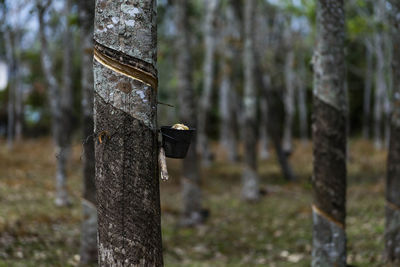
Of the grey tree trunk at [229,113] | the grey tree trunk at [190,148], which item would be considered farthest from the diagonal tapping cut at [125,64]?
the grey tree trunk at [229,113]

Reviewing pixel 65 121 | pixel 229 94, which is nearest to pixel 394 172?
pixel 65 121

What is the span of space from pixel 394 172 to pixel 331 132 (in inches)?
63.9

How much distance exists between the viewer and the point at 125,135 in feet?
8.93

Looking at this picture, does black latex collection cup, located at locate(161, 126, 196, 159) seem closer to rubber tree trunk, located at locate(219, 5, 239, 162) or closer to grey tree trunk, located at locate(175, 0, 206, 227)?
grey tree trunk, located at locate(175, 0, 206, 227)

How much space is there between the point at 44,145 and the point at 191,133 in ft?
77.7

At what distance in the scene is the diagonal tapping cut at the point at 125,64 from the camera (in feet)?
8.99

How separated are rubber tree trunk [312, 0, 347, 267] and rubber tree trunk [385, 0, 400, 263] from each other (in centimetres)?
126

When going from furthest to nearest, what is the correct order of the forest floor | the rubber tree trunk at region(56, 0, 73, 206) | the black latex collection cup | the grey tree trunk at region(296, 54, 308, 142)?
1. the grey tree trunk at region(296, 54, 308, 142)
2. the rubber tree trunk at region(56, 0, 73, 206)
3. the forest floor
4. the black latex collection cup

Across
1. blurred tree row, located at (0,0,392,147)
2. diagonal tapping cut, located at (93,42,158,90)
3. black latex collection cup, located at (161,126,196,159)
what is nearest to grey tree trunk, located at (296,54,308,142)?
blurred tree row, located at (0,0,392,147)

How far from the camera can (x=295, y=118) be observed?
1443 inches

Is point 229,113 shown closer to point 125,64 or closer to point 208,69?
point 208,69

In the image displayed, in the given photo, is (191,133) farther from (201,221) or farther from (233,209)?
(233,209)

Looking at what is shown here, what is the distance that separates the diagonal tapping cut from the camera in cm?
274

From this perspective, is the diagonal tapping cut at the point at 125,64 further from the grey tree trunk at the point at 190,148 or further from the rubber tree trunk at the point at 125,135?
the grey tree trunk at the point at 190,148
